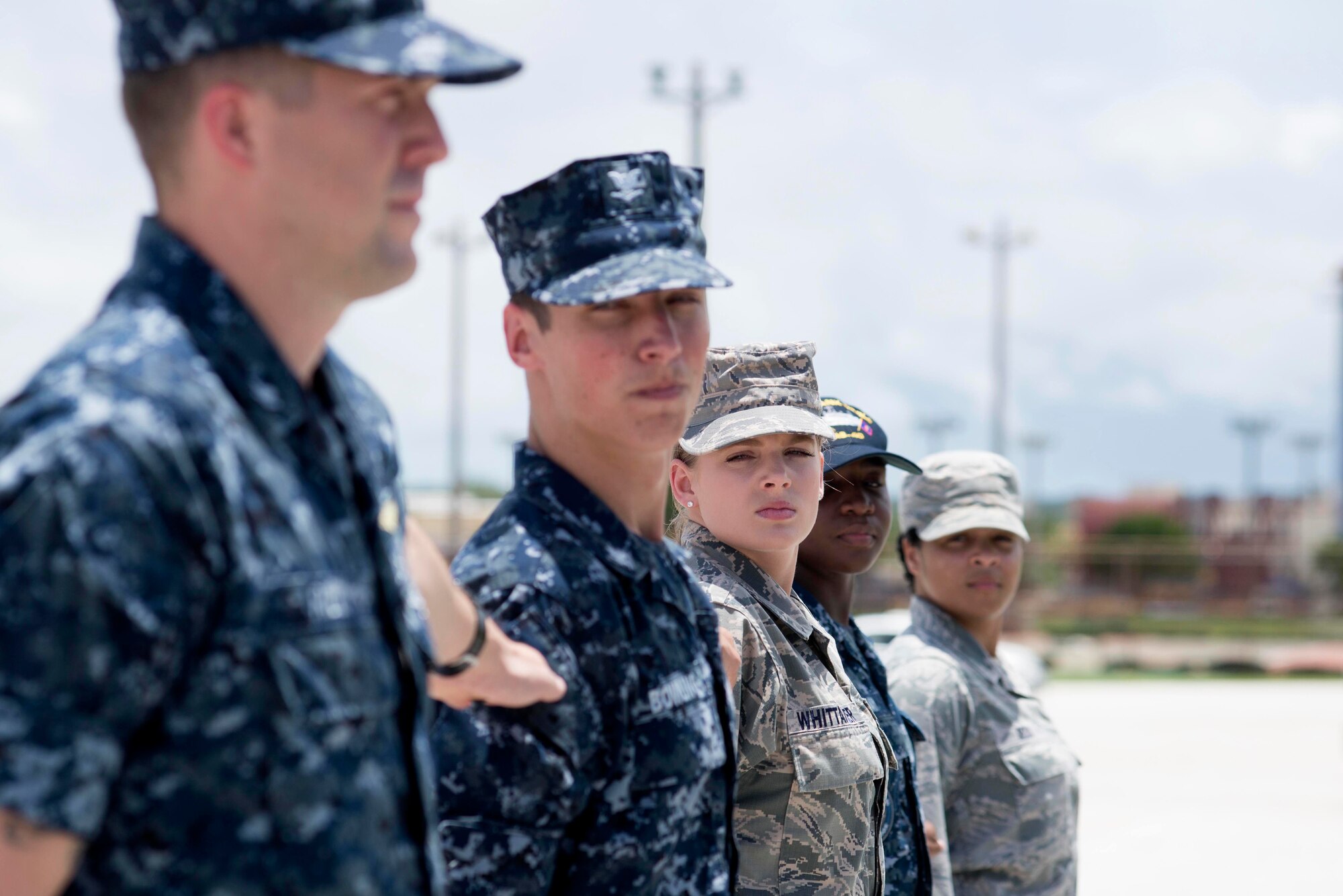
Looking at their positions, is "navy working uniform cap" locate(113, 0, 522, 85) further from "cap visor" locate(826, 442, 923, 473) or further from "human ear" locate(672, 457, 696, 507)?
"cap visor" locate(826, 442, 923, 473)

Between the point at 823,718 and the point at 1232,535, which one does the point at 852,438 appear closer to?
the point at 823,718

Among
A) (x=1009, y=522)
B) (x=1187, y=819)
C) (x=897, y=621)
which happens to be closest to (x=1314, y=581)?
(x=897, y=621)

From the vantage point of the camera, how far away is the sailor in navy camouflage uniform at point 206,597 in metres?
1.24

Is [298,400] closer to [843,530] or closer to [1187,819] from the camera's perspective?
[843,530]

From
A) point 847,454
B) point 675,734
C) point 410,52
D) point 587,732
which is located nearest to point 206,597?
point 410,52

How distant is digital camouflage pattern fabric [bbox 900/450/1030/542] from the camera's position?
4.54 m

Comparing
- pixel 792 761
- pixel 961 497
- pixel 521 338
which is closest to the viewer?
pixel 521 338

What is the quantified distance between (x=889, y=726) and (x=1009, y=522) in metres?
1.24

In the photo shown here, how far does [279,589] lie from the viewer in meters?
1.38

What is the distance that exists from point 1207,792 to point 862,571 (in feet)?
38.1

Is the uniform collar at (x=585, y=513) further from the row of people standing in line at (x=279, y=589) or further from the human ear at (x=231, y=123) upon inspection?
the human ear at (x=231, y=123)

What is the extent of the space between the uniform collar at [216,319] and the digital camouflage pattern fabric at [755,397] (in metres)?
1.75

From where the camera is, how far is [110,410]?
131cm

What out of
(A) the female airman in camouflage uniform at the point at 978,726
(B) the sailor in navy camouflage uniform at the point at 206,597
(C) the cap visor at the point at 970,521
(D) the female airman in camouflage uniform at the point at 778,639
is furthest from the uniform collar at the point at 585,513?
(C) the cap visor at the point at 970,521
